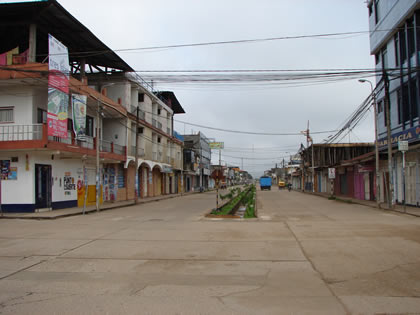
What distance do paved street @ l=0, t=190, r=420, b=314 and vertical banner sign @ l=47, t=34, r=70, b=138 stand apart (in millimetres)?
8376

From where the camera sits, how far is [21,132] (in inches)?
800

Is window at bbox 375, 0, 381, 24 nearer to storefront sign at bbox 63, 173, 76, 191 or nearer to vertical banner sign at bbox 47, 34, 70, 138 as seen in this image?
vertical banner sign at bbox 47, 34, 70, 138

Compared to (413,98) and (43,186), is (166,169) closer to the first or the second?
(43,186)

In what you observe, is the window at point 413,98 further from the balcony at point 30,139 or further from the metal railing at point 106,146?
the metal railing at point 106,146

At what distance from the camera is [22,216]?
18.6 metres

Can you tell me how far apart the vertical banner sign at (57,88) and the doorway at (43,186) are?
9.28ft

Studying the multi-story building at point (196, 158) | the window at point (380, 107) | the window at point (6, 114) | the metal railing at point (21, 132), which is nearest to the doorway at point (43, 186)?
the metal railing at point (21, 132)

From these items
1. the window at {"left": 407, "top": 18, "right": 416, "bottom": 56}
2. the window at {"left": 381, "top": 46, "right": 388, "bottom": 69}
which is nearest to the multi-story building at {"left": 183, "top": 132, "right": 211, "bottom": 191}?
the window at {"left": 381, "top": 46, "right": 388, "bottom": 69}

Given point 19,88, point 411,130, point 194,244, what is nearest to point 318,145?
point 411,130

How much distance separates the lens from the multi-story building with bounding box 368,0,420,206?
2233 centimetres

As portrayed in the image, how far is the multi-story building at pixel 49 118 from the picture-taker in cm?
2008

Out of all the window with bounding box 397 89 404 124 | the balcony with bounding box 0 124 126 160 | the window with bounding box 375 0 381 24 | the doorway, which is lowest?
the doorway

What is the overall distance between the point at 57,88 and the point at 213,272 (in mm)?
16492

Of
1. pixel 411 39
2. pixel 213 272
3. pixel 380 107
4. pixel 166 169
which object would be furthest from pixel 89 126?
pixel 380 107
